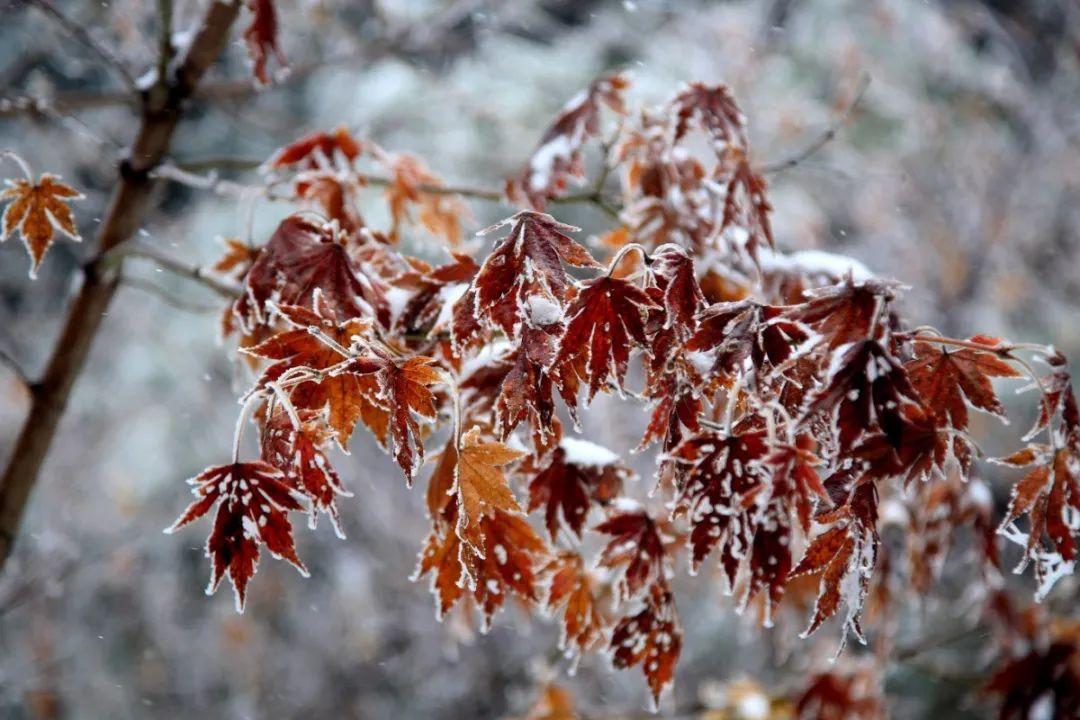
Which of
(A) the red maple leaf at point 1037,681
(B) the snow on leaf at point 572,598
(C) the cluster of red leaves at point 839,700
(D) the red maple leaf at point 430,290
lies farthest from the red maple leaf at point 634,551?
(A) the red maple leaf at point 1037,681

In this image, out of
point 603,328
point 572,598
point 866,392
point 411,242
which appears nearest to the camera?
point 866,392

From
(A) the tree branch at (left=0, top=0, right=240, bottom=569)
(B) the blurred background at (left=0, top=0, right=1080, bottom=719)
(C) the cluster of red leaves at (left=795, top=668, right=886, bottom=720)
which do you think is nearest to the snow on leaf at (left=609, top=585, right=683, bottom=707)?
(A) the tree branch at (left=0, top=0, right=240, bottom=569)

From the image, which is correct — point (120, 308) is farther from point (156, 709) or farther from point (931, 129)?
point (931, 129)

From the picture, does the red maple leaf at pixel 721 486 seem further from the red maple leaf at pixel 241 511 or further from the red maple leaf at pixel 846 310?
the red maple leaf at pixel 241 511

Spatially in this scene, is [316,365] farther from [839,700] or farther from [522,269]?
[839,700]

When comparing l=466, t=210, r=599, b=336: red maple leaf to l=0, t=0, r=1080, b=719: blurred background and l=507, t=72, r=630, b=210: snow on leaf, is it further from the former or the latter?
l=0, t=0, r=1080, b=719: blurred background

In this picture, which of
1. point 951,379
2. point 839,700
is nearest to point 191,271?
point 951,379
